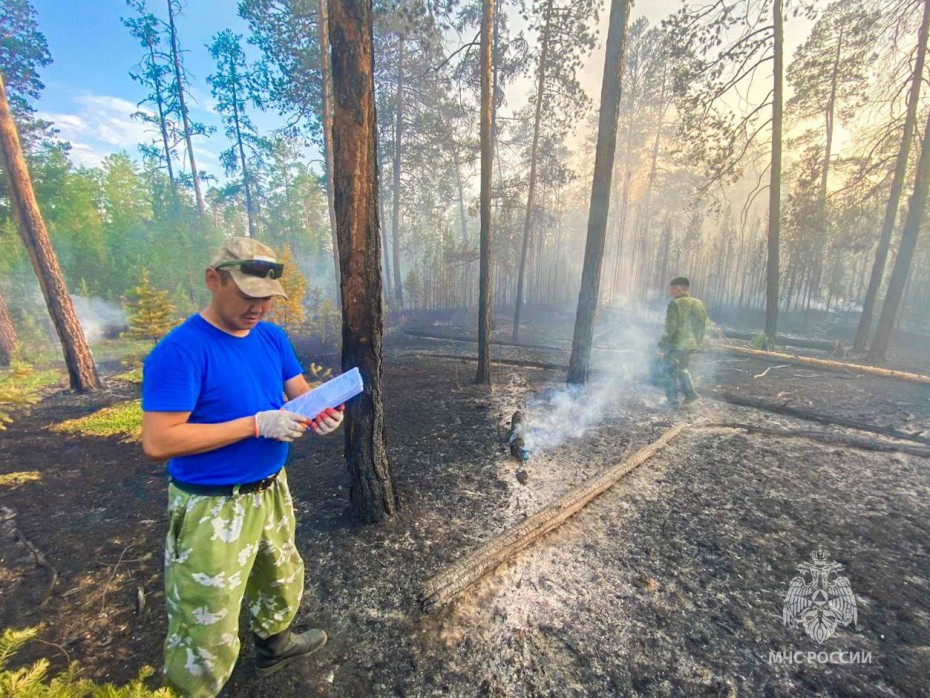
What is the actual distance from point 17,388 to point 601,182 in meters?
11.0

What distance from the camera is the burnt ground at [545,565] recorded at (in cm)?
255

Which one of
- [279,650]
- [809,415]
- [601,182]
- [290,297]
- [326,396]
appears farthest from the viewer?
[290,297]

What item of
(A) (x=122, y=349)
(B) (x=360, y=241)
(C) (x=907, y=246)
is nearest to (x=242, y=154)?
(A) (x=122, y=349)

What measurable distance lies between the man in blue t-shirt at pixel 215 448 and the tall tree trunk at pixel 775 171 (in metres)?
14.9

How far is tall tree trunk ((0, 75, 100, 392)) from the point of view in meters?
7.95

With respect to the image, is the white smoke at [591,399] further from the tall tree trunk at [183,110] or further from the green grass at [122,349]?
the tall tree trunk at [183,110]

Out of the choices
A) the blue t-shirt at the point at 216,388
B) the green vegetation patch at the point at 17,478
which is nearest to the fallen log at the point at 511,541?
A: the blue t-shirt at the point at 216,388

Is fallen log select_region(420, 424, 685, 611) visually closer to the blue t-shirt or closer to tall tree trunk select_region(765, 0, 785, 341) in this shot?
the blue t-shirt

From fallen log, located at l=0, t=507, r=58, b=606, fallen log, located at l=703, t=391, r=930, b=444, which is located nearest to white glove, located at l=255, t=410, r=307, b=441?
fallen log, located at l=0, t=507, r=58, b=606

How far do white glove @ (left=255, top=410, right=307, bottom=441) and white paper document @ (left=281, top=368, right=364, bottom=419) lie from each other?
0.28 ft

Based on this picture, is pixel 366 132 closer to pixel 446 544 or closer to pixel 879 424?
pixel 446 544

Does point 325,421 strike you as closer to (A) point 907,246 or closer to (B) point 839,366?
(B) point 839,366

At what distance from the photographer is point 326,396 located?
2014 mm

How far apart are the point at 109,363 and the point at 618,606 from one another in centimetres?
1612
